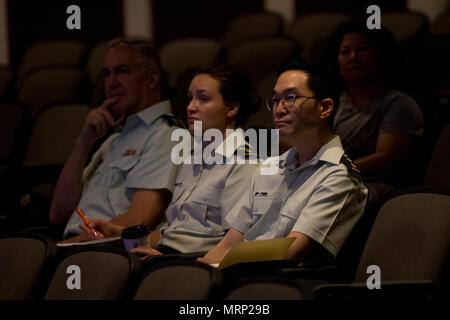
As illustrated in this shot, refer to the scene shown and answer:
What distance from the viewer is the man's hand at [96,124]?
294cm

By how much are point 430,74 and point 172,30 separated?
356 cm

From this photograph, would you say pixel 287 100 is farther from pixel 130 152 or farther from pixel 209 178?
pixel 130 152

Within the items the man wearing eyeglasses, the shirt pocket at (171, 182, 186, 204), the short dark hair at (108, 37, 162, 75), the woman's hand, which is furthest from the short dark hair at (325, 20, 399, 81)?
the woman's hand

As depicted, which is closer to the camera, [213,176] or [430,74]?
[213,176]

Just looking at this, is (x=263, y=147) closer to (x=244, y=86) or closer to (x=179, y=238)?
(x=244, y=86)

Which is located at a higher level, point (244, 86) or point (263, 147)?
point (244, 86)

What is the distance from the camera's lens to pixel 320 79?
2211 millimetres

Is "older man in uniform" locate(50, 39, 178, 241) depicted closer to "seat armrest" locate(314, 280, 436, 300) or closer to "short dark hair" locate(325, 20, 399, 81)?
"short dark hair" locate(325, 20, 399, 81)

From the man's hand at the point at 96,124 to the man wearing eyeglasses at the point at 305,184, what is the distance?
2.78 feet

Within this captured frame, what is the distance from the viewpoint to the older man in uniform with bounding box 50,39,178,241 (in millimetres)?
2736

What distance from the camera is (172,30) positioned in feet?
20.7

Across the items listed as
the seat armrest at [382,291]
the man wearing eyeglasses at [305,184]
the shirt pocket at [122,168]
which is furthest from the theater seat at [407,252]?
the shirt pocket at [122,168]

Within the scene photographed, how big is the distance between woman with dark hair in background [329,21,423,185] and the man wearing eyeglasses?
0.56 m
